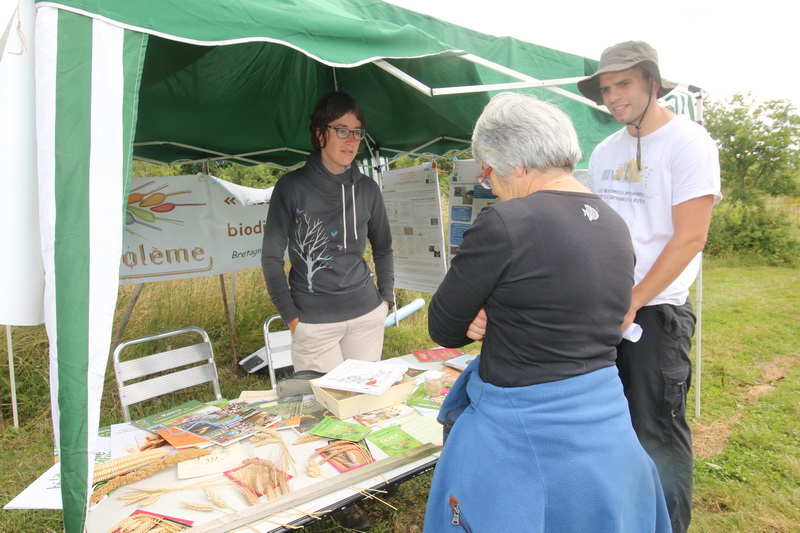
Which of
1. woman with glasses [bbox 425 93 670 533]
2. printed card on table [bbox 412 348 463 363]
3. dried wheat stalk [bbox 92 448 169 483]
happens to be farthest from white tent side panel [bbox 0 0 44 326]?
printed card on table [bbox 412 348 463 363]

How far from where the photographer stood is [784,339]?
5363 millimetres

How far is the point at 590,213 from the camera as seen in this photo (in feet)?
3.83

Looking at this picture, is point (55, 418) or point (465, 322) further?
point (55, 418)

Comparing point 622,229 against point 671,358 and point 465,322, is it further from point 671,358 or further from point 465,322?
point 671,358

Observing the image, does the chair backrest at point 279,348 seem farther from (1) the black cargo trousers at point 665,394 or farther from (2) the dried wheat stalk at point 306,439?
(1) the black cargo trousers at point 665,394

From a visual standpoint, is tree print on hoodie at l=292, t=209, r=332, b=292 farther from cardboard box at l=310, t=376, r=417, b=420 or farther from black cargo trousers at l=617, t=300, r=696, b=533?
black cargo trousers at l=617, t=300, r=696, b=533

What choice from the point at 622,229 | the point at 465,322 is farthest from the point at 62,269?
the point at 622,229

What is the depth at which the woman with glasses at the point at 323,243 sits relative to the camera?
8.41ft

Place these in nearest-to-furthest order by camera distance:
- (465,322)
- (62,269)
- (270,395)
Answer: (465,322)
(62,269)
(270,395)

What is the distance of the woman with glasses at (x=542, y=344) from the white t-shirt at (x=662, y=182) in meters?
0.66

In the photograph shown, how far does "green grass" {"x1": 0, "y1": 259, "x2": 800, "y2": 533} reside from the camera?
2.57 metres

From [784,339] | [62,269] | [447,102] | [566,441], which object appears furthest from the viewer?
[784,339]

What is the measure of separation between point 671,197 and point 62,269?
1.92m

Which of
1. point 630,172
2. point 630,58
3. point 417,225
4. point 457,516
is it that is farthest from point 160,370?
point 630,58
